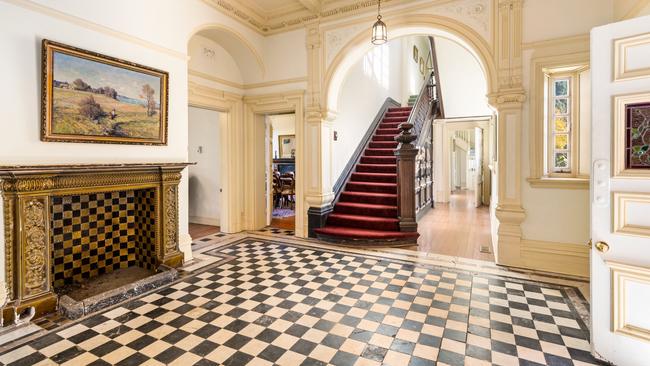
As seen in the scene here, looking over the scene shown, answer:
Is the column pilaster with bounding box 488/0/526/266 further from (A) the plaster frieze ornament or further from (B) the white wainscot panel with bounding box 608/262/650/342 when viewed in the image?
(B) the white wainscot panel with bounding box 608/262/650/342

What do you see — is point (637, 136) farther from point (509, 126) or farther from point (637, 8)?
point (509, 126)

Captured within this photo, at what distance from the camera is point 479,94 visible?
8844 millimetres

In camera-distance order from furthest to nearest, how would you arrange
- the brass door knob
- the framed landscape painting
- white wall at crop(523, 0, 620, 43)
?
1. white wall at crop(523, 0, 620, 43)
2. the framed landscape painting
3. the brass door knob

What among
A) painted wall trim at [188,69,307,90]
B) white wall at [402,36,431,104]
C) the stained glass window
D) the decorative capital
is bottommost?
the stained glass window

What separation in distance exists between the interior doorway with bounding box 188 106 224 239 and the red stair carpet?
8.07ft

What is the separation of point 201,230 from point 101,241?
8.61ft

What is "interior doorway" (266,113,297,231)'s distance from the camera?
6.62 m

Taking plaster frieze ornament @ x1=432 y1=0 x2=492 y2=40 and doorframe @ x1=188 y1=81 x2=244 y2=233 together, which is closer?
plaster frieze ornament @ x1=432 y1=0 x2=492 y2=40

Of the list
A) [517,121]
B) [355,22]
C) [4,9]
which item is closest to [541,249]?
[517,121]

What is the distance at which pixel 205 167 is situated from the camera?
6.63 m

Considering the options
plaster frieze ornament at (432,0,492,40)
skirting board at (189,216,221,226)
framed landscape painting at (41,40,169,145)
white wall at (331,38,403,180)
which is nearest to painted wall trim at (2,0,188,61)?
framed landscape painting at (41,40,169,145)

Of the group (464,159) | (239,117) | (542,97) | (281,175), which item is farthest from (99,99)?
(464,159)

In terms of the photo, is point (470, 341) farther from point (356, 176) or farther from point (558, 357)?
point (356, 176)

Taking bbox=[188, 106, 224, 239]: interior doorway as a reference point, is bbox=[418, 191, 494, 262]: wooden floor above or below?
below
